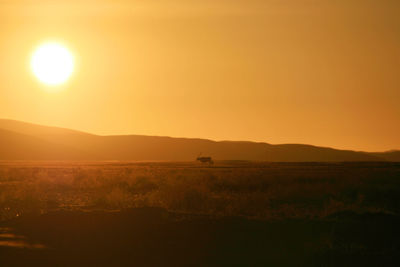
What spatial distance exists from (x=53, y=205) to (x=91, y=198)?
2.88 metres

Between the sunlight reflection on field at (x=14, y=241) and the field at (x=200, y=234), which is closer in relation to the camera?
the field at (x=200, y=234)

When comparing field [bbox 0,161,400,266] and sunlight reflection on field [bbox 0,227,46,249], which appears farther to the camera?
sunlight reflection on field [bbox 0,227,46,249]

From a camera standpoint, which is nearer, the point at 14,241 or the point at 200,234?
the point at 14,241

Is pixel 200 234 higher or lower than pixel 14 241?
higher

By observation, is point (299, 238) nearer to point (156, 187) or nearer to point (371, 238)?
point (371, 238)

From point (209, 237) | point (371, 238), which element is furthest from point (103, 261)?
point (371, 238)

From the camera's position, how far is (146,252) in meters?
14.2

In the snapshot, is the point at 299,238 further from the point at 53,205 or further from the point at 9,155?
the point at 9,155

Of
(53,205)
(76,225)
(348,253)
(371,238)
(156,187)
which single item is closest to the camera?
(348,253)

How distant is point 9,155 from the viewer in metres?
163

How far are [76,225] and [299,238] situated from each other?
7833 mm

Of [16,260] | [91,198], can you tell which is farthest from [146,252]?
[91,198]

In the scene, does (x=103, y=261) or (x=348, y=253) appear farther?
(x=348, y=253)

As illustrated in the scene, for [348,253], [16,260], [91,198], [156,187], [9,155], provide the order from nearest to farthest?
[16,260] < [348,253] < [91,198] < [156,187] < [9,155]
